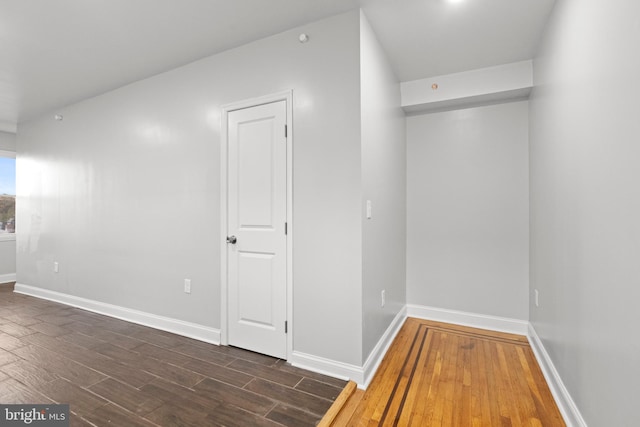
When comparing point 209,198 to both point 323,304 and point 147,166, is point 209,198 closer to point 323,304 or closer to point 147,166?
point 147,166

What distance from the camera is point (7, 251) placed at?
5.30 metres

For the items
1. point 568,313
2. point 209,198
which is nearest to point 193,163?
point 209,198

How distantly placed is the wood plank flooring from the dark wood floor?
12.4 inches

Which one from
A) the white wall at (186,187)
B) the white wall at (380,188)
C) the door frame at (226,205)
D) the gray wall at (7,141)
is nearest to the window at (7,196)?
the gray wall at (7,141)

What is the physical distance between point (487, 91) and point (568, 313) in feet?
6.91

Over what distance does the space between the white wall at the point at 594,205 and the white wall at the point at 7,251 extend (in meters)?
7.78

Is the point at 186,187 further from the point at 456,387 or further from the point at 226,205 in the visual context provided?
the point at 456,387

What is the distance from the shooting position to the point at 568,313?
5.81 ft

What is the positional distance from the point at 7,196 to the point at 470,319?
304 inches

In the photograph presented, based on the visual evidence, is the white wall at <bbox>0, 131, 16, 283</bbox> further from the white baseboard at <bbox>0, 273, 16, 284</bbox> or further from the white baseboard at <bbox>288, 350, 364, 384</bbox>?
the white baseboard at <bbox>288, 350, 364, 384</bbox>

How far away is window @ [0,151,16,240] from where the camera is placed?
5320mm

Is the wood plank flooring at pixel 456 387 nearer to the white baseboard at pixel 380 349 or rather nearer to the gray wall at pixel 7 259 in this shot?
the white baseboard at pixel 380 349

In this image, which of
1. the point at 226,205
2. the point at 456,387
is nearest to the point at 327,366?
the point at 456,387

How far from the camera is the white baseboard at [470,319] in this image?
2.99 meters
